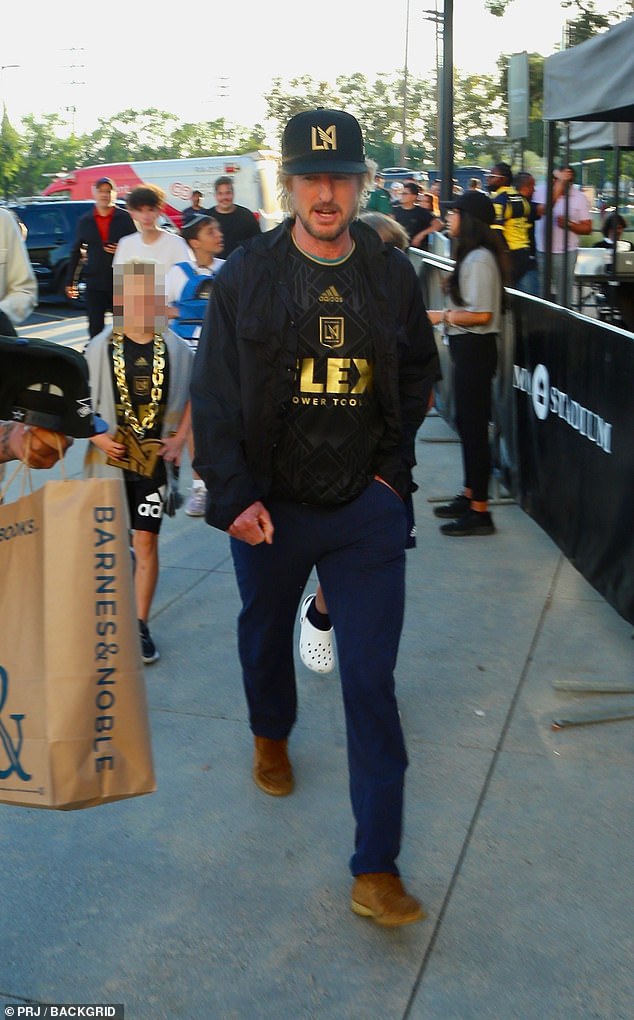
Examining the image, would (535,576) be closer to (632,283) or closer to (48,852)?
(48,852)

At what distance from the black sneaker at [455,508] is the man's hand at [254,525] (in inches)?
159

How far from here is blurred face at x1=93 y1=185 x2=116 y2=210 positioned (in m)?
11.5

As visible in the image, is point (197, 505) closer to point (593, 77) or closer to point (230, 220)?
point (593, 77)

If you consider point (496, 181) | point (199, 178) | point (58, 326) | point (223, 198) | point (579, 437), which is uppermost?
point (199, 178)

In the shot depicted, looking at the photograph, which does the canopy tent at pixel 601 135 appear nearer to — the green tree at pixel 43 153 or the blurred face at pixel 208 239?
the blurred face at pixel 208 239

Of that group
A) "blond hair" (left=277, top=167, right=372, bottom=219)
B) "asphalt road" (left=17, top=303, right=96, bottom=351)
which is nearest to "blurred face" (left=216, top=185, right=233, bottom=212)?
"asphalt road" (left=17, top=303, right=96, bottom=351)

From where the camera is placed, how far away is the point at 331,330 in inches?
122

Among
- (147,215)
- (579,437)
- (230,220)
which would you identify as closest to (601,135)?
(230,220)

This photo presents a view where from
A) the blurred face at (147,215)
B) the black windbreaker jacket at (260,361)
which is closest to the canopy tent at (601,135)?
the blurred face at (147,215)

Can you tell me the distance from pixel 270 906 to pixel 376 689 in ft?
2.28

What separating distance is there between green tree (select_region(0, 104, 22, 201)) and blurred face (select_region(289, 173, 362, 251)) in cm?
4649

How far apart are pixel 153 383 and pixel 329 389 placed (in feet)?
5.84

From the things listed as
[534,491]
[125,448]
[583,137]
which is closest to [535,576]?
[534,491]

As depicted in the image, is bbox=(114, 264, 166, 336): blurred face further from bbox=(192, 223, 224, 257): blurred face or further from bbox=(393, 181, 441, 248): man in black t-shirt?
bbox=(393, 181, 441, 248): man in black t-shirt
